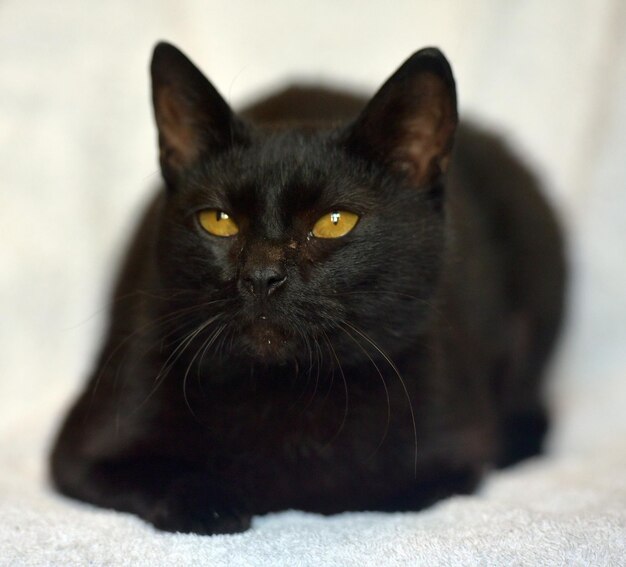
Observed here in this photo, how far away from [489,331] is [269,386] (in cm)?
61

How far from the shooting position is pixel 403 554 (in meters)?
1.05

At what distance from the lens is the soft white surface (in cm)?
169

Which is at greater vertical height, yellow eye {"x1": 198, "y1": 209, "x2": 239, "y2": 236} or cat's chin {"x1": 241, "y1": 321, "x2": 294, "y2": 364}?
yellow eye {"x1": 198, "y1": 209, "x2": 239, "y2": 236}

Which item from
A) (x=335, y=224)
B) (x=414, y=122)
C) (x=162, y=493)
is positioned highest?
(x=414, y=122)

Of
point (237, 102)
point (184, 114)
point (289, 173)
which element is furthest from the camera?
point (237, 102)

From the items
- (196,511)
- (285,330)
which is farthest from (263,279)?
(196,511)

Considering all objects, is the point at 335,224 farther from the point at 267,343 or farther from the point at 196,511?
the point at 196,511

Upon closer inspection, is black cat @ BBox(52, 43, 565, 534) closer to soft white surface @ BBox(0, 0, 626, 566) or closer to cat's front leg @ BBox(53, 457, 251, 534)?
cat's front leg @ BBox(53, 457, 251, 534)

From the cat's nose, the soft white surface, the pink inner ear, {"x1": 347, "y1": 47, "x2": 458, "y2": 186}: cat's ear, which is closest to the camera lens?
the cat's nose

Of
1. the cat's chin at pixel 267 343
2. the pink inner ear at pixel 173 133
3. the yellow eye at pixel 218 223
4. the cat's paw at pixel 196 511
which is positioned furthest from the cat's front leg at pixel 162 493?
the pink inner ear at pixel 173 133

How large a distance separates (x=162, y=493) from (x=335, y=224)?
1.37 ft

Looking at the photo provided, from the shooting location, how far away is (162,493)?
113 centimetres

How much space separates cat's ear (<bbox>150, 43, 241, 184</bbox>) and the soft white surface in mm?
567

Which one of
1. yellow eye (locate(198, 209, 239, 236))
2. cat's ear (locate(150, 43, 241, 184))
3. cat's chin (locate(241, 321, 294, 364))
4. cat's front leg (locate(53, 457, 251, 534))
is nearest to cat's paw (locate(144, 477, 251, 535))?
cat's front leg (locate(53, 457, 251, 534))
